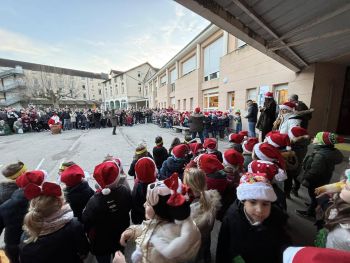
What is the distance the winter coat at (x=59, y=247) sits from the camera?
150cm

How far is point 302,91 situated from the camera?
22.6ft

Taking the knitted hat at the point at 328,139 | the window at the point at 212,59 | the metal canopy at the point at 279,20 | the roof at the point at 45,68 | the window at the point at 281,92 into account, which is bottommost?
the knitted hat at the point at 328,139

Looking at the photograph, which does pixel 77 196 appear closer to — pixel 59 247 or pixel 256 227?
pixel 59 247

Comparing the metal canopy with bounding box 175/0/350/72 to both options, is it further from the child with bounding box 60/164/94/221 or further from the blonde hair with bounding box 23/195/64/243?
the blonde hair with bounding box 23/195/64/243

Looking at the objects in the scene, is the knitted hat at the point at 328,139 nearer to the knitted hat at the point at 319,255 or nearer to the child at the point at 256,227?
A: the child at the point at 256,227

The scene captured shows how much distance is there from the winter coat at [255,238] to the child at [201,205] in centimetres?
27

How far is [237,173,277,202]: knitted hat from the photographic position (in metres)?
1.43

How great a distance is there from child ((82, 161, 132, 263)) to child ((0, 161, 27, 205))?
1167mm

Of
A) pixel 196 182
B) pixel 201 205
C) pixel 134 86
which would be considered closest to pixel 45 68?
pixel 134 86

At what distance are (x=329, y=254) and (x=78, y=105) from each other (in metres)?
53.8

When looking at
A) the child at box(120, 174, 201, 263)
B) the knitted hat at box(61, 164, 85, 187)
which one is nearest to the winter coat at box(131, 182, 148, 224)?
the knitted hat at box(61, 164, 85, 187)

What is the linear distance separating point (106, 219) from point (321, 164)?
3.20 m

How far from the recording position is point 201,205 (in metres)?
1.88

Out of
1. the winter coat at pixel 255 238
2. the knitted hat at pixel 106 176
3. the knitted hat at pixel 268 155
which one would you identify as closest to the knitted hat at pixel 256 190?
the winter coat at pixel 255 238
